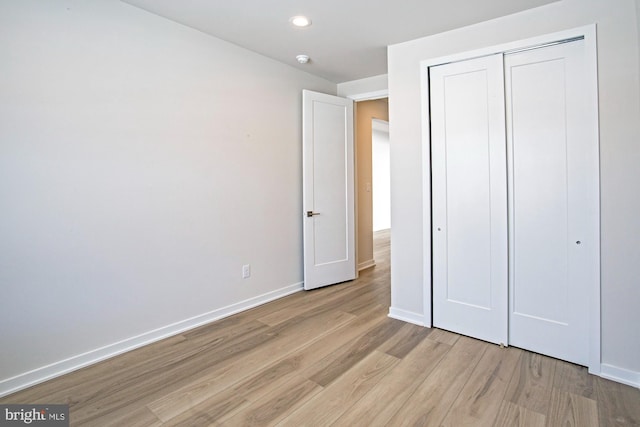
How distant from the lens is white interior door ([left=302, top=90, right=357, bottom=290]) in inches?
147

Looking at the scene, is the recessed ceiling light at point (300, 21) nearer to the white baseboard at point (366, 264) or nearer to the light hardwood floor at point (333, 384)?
the light hardwood floor at point (333, 384)

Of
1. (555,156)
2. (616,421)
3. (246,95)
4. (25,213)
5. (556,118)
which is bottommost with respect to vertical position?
(616,421)

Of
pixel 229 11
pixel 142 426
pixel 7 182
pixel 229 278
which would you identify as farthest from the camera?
pixel 229 278

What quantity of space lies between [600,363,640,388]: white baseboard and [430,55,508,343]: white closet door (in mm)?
574

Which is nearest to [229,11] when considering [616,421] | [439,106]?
[439,106]

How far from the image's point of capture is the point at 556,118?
2.26m

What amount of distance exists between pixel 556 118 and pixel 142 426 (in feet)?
10.3

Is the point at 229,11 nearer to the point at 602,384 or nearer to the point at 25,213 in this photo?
the point at 25,213

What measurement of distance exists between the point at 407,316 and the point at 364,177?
7.75 feet

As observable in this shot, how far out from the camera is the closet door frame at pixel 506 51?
2.10m

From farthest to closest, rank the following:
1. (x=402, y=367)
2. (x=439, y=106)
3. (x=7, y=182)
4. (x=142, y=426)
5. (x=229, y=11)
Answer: (x=439, y=106) < (x=229, y=11) < (x=402, y=367) < (x=7, y=182) < (x=142, y=426)

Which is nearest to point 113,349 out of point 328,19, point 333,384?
point 333,384

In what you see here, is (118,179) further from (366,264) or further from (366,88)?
(366,264)

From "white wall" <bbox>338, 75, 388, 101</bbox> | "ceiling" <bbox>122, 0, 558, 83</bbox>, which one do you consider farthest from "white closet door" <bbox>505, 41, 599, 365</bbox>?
"white wall" <bbox>338, 75, 388, 101</bbox>
